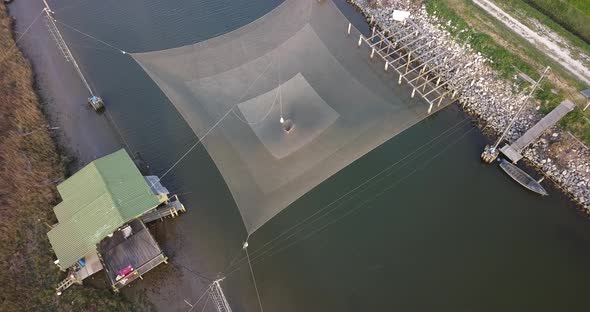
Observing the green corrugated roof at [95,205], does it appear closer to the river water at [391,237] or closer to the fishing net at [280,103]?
the river water at [391,237]

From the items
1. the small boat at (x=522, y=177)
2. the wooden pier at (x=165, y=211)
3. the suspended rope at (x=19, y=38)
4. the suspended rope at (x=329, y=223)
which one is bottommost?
the small boat at (x=522, y=177)

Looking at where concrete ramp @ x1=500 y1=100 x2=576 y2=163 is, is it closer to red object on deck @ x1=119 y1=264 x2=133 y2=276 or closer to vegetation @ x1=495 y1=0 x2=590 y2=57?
vegetation @ x1=495 y1=0 x2=590 y2=57

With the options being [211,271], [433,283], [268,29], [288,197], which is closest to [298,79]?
[268,29]

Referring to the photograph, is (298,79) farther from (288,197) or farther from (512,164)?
(512,164)

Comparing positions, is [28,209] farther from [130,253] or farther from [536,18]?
[536,18]

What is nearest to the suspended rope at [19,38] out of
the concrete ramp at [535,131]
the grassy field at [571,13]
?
the concrete ramp at [535,131]

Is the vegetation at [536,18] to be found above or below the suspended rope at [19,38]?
below
